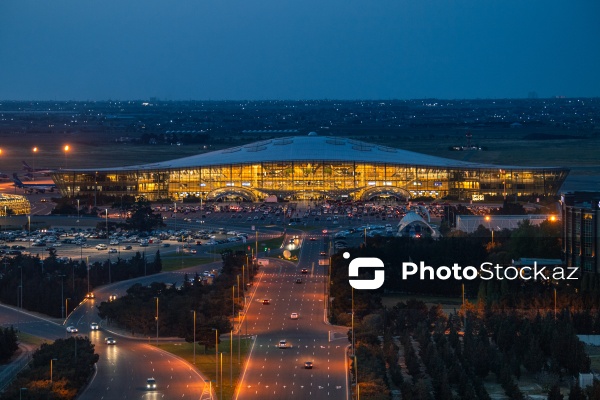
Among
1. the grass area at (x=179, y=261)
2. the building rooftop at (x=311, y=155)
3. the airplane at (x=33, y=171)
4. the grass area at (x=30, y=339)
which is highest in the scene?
the building rooftop at (x=311, y=155)

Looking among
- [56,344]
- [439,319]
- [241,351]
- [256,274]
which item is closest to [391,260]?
[256,274]

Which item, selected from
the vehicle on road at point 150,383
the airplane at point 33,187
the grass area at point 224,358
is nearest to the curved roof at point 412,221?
the grass area at point 224,358

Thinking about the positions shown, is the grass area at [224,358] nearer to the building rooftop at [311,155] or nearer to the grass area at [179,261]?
the grass area at [179,261]

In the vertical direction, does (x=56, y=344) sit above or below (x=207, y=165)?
below

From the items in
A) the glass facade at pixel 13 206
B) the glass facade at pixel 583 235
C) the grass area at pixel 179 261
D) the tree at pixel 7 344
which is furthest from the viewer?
the glass facade at pixel 13 206

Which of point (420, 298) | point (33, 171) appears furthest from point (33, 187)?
point (420, 298)

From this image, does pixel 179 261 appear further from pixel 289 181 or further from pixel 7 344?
pixel 289 181

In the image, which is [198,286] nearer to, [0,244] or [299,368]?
[299,368]
